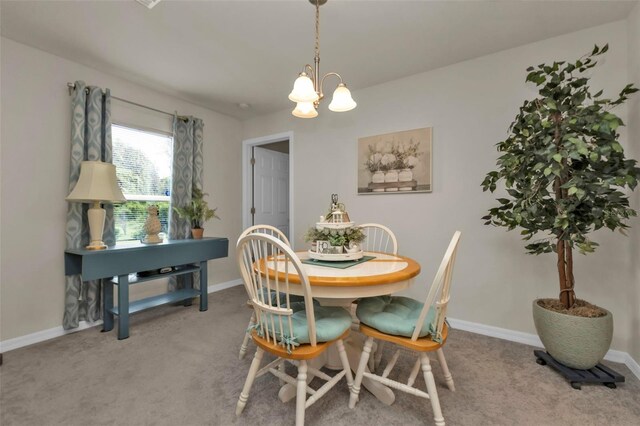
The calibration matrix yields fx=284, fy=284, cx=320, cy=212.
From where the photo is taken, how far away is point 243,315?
2889 mm

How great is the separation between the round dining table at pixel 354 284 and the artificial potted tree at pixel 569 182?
0.93 m

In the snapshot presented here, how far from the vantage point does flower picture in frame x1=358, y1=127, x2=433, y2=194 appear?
2723mm

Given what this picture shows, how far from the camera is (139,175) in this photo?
306 cm

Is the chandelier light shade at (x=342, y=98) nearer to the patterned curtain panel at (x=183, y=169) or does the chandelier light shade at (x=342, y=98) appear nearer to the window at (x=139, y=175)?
the patterned curtain panel at (x=183, y=169)

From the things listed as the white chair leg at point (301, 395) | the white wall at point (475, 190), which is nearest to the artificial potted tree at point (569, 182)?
the white wall at point (475, 190)

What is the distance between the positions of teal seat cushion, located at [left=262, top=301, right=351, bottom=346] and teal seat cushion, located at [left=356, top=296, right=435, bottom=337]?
0.39 feet

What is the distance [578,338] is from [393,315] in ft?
3.94

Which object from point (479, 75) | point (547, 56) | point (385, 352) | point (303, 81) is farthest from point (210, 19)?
point (385, 352)

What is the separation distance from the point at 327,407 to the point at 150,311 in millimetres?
2362

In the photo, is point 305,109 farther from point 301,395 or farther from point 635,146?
point 635,146

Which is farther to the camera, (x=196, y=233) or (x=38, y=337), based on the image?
(x=196, y=233)

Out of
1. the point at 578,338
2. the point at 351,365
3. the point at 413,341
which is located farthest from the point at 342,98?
the point at 578,338

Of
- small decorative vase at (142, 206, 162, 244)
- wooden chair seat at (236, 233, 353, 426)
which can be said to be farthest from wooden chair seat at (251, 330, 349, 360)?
small decorative vase at (142, 206, 162, 244)

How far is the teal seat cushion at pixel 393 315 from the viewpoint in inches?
56.1
